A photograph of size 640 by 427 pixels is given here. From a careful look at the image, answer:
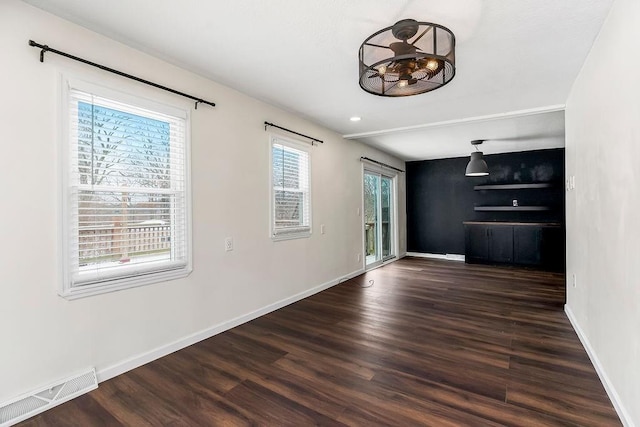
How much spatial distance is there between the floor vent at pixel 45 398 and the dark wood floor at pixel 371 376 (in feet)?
0.19

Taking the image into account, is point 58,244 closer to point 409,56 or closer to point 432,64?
point 409,56

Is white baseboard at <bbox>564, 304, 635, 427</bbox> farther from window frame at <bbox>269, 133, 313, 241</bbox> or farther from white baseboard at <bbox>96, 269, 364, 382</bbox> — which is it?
window frame at <bbox>269, 133, 313, 241</bbox>

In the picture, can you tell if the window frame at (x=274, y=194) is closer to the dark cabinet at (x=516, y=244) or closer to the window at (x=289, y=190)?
the window at (x=289, y=190)

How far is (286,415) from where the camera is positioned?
184 cm

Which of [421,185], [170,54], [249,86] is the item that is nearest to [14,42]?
[170,54]

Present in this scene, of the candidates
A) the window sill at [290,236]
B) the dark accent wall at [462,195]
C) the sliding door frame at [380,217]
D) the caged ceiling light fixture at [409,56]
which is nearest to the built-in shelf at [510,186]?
the dark accent wall at [462,195]

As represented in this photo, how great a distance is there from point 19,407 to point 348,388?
196cm

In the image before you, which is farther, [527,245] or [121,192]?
[527,245]

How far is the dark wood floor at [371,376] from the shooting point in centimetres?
183

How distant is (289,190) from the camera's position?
4.01 metres

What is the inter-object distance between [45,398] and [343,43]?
305cm

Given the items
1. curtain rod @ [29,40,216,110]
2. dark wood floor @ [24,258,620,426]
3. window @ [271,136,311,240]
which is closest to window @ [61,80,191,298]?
curtain rod @ [29,40,216,110]

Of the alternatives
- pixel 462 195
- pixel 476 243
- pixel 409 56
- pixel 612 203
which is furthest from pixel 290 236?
pixel 462 195

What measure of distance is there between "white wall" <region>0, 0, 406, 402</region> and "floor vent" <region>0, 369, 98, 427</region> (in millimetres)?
57
